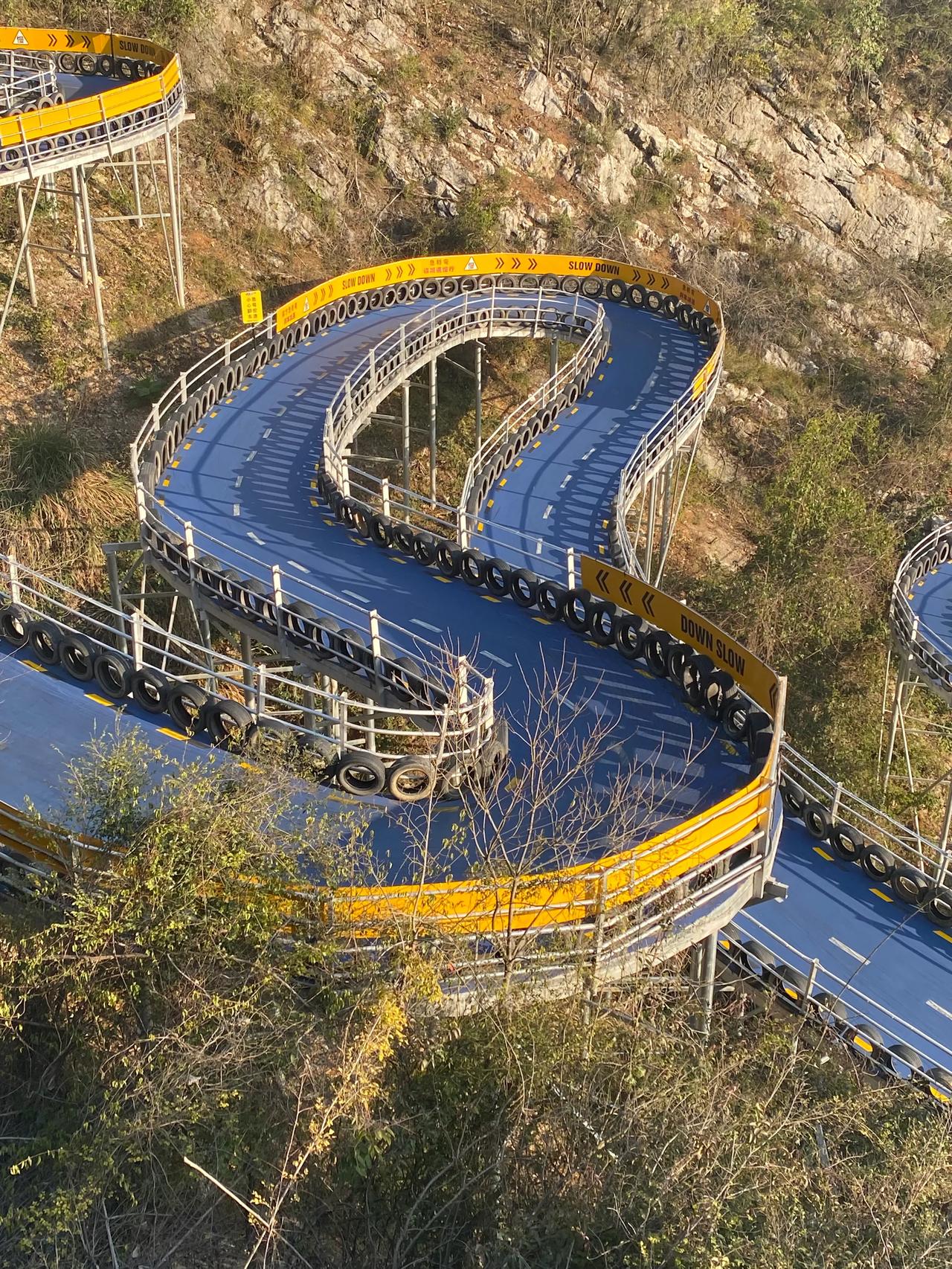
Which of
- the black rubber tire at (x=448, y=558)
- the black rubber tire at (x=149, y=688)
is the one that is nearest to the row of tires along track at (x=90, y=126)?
the black rubber tire at (x=448, y=558)

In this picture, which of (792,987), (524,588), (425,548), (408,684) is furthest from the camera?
(425,548)

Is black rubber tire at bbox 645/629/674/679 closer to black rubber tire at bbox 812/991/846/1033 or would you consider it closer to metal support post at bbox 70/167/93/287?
black rubber tire at bbox 812/991/846/1033

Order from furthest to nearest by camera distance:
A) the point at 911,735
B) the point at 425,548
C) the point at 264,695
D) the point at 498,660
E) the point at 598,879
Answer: the point at 911,735, the point at 425,548, the point at 498,660, the point at 264,695, the point at 598,879

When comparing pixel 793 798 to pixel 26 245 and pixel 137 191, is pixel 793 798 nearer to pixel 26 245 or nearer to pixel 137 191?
pixel 26 245

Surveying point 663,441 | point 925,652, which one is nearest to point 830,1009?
point 925,652

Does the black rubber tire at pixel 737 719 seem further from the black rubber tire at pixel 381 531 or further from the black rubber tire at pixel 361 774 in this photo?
the black rubber tire at pixel 381 531

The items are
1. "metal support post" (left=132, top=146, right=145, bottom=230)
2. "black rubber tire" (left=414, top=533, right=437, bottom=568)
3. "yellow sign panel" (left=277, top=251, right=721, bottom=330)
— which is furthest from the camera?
"metal support post" (left=132, top=146, right=145, bottom=230)

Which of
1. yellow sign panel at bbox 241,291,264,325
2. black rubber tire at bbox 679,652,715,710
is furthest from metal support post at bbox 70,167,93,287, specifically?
black rubber tire at bbox 679,652,715,710
